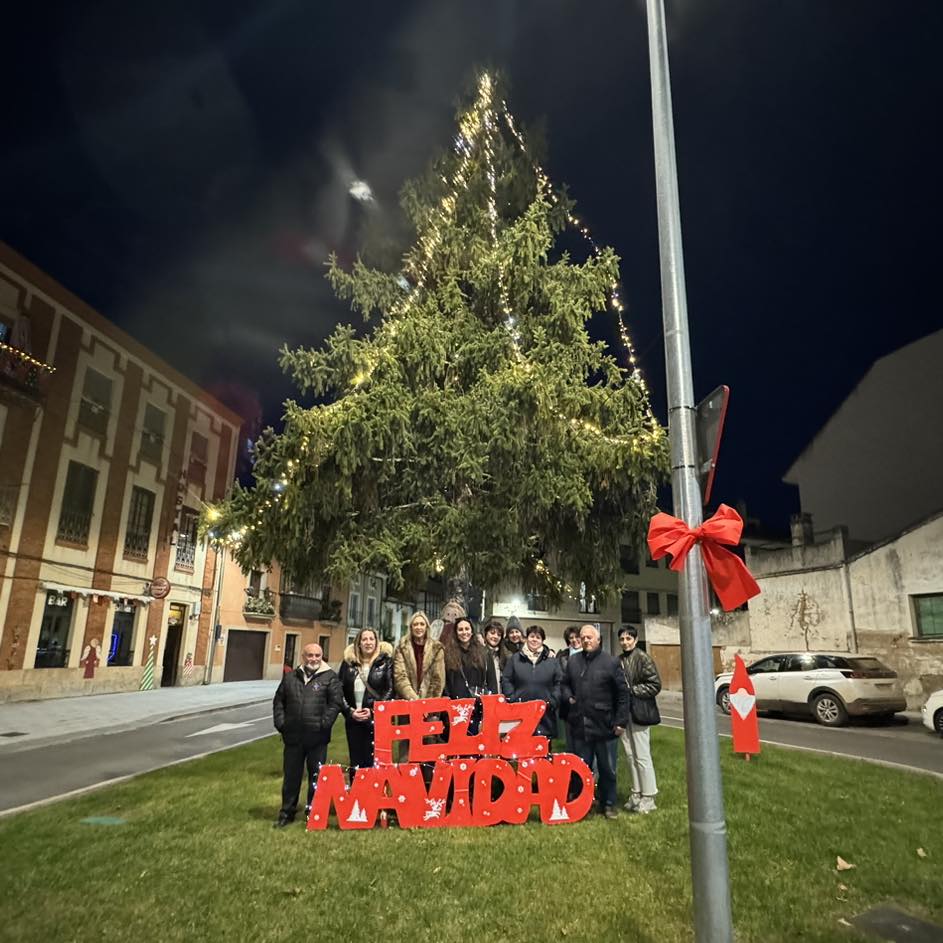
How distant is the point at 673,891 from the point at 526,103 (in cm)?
1392

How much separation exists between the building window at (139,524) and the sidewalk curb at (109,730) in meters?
7.98

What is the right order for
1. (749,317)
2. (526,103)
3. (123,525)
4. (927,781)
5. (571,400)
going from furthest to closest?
(749,317), (123,525), (526,103), (571,400), (927,781)

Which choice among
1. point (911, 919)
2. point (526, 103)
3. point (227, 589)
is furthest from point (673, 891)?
point (227, 589)

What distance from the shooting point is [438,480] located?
1064cm

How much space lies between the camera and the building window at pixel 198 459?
95.1ft

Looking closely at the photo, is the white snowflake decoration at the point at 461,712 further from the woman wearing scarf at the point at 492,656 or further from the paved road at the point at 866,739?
the paved road at the point at 866,739

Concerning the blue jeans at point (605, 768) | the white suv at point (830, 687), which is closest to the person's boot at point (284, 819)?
the blue jeans at point (605, 768)

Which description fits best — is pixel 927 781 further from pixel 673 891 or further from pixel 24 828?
pixel 24 828

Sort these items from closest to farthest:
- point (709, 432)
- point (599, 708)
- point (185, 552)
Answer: point (709, 432)
point (599, 708)
point (185, 552)

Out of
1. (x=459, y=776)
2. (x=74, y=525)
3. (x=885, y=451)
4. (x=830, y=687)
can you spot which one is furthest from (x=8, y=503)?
(x=885, y=451)

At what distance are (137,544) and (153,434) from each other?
4.45m

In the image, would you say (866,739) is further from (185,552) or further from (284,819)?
(185,552)

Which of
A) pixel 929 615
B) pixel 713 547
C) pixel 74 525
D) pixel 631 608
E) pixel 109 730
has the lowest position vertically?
pixel 109 730

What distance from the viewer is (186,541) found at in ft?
91.8
